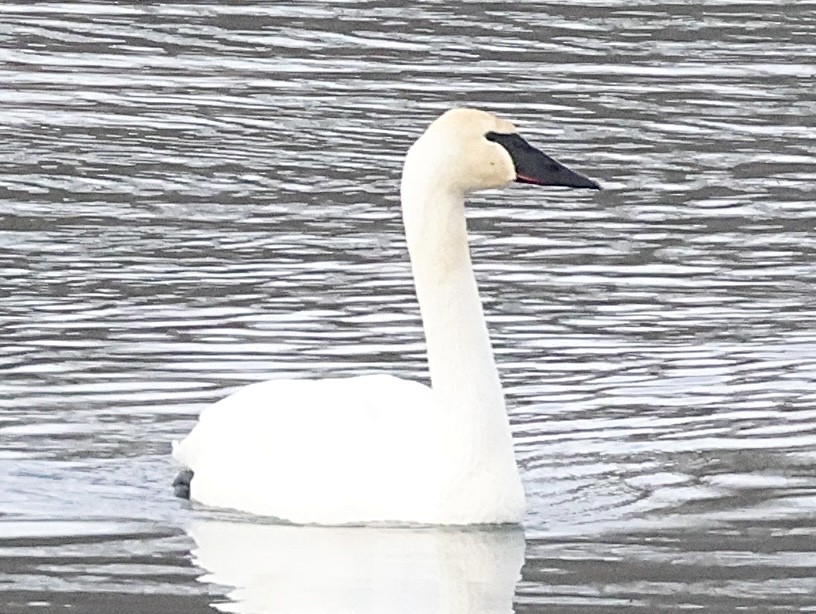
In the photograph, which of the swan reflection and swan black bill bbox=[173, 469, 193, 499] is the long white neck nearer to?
the swan reflection

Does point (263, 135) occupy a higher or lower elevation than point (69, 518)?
higher

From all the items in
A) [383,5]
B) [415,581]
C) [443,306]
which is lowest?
[415,581]

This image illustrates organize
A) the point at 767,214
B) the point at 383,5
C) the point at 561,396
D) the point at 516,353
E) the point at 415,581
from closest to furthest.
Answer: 1. the point at 415,581
2. the point at 561,396
3. the point at 516,353
4. the point at 767,214
5. the point at 383,5

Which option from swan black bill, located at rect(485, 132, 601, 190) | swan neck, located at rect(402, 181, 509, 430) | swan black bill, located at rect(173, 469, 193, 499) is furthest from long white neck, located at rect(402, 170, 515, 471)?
swan black bill, located at rect(173, 469, 193, 499)

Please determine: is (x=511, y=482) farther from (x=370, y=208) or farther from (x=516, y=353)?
(x=370, y=208)

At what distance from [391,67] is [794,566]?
38.4 feet

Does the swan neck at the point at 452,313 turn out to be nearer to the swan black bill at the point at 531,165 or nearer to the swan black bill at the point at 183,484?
the swan black bill at the point at 531,165

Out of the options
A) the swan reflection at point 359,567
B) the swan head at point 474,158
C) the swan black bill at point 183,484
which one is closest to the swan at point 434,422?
the swan head at point 474,158

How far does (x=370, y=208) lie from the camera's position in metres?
15.3

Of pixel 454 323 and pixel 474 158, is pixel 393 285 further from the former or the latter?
pixel 474 158

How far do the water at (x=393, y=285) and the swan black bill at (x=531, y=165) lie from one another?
→ 3.75 feet

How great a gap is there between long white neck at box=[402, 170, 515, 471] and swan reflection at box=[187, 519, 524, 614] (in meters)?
0.37

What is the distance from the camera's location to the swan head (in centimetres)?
947

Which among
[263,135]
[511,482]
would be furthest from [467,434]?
[263,135]
